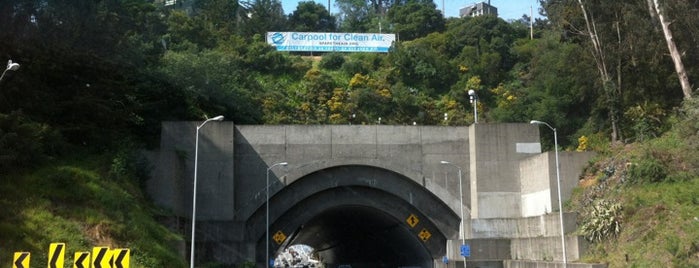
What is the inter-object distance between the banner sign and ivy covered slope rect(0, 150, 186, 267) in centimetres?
7862

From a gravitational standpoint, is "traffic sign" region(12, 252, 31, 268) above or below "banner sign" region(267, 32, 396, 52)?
below

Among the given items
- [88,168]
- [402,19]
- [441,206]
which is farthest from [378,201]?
[402,19]

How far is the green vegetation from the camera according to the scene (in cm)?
3538

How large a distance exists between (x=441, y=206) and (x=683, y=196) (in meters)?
16.7

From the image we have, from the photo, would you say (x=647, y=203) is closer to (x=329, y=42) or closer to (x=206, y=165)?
(x=206, y=165)

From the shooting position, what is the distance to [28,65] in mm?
42188

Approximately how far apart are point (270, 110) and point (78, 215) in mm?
52471

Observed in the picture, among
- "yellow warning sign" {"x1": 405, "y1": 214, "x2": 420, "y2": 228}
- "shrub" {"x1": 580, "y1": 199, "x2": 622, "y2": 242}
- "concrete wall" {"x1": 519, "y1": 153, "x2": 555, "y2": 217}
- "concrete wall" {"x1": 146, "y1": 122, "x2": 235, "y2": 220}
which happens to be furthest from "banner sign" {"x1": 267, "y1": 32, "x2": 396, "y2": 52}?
"shrub" {"x1": 580, "y1": 199, "x2": 622, "y2": 242}

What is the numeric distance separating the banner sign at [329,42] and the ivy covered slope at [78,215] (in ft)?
258

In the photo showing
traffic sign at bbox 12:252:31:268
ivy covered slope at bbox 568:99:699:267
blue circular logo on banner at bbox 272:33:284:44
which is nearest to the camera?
traffic sign at bbox 12:252:31:268

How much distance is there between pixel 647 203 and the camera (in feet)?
122

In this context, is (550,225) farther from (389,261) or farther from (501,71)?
(501,71)

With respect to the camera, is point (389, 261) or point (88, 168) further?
point (389, 261)

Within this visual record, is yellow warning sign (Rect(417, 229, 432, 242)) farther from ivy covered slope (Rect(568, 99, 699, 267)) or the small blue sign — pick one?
ivy covered slope (Rect(568, 99, 699, 267))
